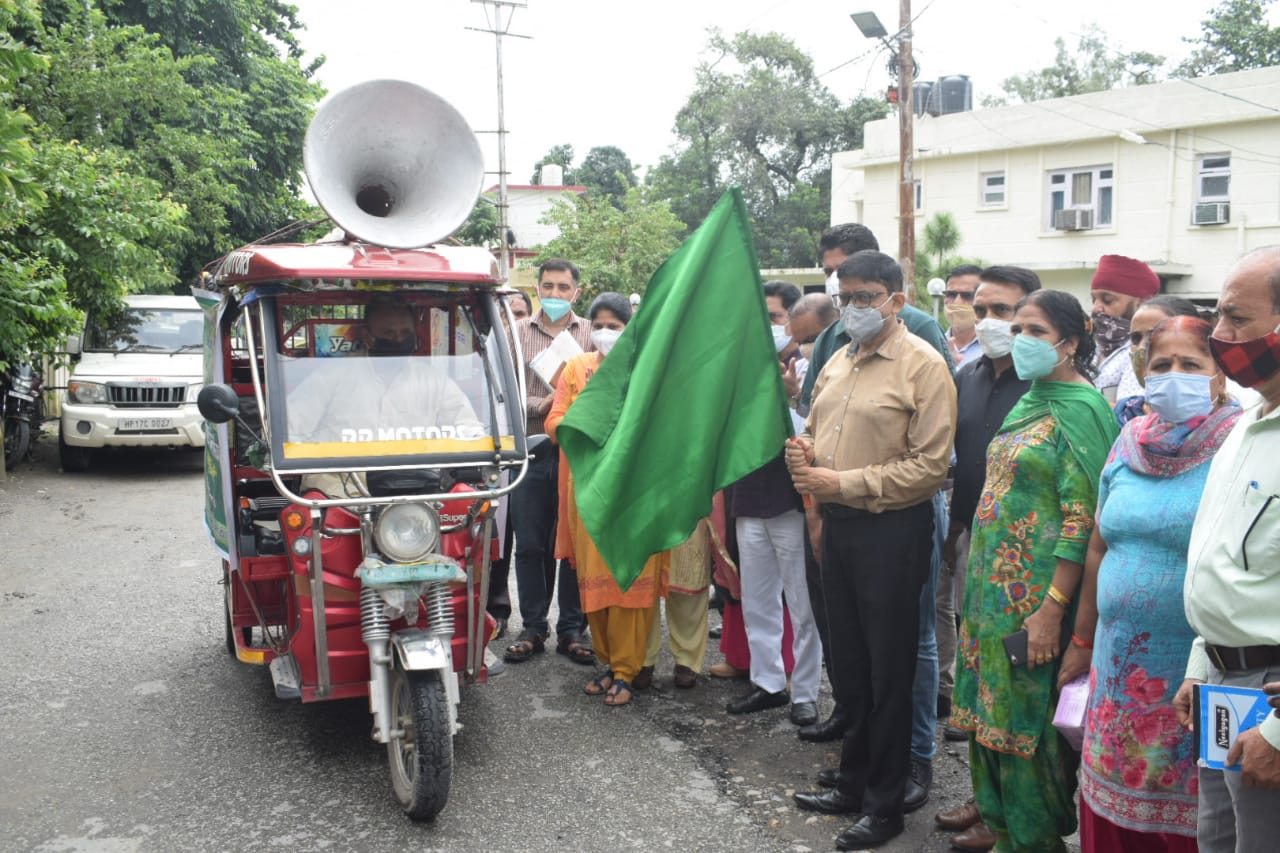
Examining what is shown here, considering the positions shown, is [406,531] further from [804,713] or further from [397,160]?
[804,713]

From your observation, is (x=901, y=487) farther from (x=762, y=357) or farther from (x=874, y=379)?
(x=762, y=357)

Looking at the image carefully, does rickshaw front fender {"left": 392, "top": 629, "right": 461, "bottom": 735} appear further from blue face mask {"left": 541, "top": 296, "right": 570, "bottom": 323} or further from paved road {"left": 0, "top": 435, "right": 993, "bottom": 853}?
blue face mask {"left": 541, "top": 296, "right": 570, "bottom": 323}

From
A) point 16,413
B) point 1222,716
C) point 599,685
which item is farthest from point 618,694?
point 16,413

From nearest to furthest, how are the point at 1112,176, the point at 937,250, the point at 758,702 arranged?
the point at 758,702, the point at 1112,176, the point at 937,250

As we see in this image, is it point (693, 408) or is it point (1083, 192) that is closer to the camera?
point (693, 408)

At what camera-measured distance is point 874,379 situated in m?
4.15

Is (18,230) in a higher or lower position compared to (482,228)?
lower

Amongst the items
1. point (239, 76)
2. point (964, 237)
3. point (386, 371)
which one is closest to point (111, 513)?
point (386, 371)

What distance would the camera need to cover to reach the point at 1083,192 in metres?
24.0

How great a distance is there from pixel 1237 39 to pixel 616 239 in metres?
24.5

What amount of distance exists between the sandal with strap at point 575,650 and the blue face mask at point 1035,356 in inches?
130

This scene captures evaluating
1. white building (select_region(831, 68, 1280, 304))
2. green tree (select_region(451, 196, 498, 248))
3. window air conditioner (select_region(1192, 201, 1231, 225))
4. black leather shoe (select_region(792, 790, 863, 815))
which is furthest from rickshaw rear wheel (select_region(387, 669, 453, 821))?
green tree (select_region(451, 196, 498, 248))

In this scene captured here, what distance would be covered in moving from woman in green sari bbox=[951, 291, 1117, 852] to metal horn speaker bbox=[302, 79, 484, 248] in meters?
2.66

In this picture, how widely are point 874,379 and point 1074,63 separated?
4400 centimetres
